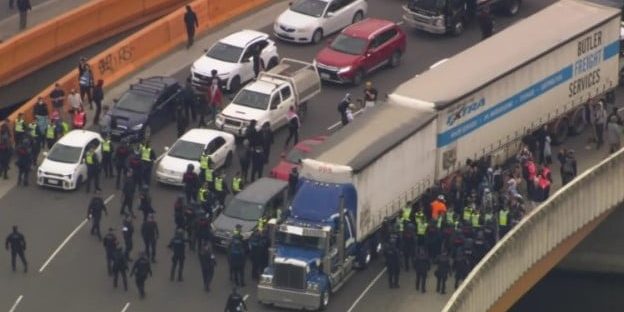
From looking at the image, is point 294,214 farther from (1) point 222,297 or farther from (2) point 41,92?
(2) point 41,92

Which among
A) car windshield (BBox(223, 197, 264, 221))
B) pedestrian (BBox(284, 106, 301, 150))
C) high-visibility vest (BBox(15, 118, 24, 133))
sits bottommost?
pedestrian (BBox(284, 106, 301, 150))

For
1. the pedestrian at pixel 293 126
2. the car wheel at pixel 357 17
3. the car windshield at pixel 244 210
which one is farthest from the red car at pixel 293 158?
the car wheel at pixel 357 17

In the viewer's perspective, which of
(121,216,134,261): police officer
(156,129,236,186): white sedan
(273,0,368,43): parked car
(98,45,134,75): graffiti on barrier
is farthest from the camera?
(273,0,368,43): parked car

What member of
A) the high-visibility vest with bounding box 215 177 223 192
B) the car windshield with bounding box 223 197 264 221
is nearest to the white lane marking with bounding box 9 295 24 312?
the car windshield with bounding box 223 197 264 221

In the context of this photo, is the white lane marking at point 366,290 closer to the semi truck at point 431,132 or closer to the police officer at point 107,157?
the semi truck at point 431,132

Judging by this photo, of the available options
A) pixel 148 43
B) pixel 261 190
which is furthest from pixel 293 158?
pixel 148 43

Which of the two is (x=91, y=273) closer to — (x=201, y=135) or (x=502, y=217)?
(x=201, y=135)

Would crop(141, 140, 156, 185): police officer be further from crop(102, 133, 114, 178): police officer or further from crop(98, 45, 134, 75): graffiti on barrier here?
crop(98, 45, 134, 75): graffiti on barrier
